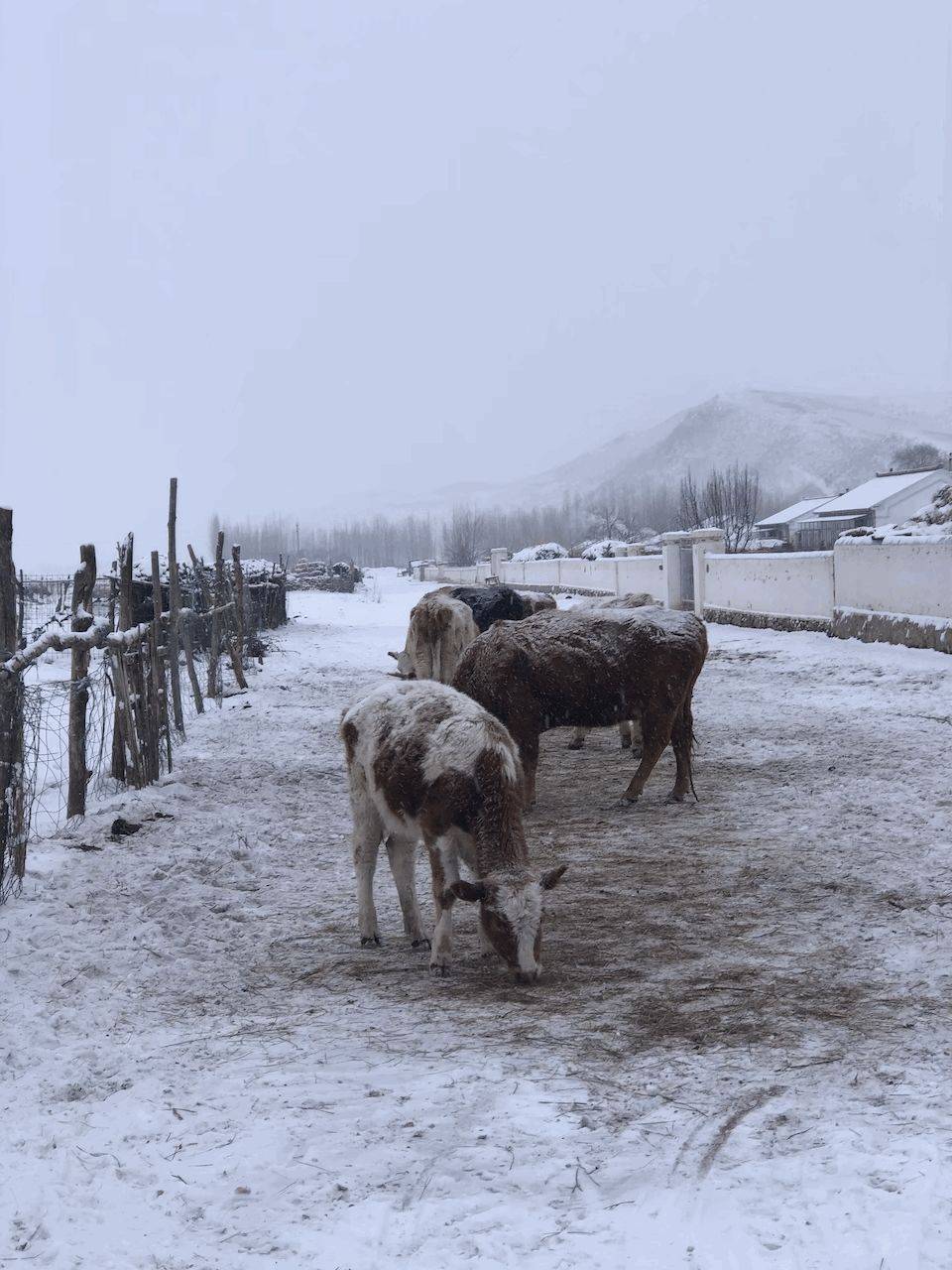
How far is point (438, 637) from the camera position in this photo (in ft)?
44.8

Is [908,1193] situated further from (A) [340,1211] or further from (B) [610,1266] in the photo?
(A) [340,1211]

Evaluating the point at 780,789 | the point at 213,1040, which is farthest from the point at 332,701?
the point at 213,1040

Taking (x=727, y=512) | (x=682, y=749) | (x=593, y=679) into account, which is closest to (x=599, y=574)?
(x=727, y=512)

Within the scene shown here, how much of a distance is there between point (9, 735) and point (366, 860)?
84.8 inches

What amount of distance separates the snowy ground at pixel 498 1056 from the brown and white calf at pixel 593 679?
84 cm

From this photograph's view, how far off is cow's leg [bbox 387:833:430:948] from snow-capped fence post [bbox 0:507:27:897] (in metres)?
2.19

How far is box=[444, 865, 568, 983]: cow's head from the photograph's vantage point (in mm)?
5207

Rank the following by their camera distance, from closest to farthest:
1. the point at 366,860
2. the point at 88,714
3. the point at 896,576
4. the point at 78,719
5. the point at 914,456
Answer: the point at 366,860
the point at 78,719
the point at 88,714
the point at 896,576
the point at 914,456

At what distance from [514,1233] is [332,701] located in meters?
12.6

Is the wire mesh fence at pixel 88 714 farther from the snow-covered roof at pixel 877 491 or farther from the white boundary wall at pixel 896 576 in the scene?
the snow-covered roof at pixel 877 491

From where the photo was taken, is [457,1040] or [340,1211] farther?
[457,1040]

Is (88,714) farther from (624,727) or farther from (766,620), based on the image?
(766,620)

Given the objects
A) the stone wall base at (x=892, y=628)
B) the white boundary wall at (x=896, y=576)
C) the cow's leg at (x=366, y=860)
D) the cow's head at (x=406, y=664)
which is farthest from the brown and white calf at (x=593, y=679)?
the white boundary wall at (x=896, y=576)

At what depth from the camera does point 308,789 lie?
9773mm
